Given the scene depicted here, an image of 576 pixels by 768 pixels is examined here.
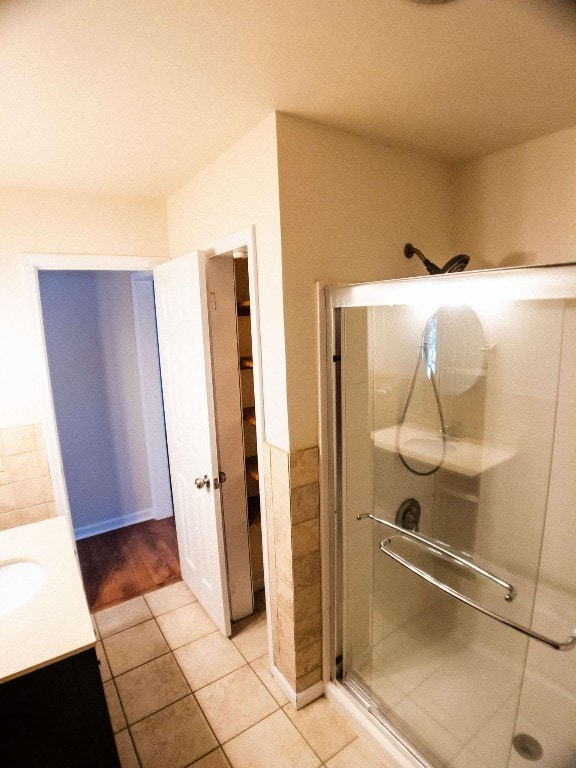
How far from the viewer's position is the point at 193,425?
2.09 meters

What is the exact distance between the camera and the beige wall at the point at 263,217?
1416 mm

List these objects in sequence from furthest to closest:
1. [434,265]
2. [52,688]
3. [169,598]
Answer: [169,598] < [434,265] < [52,688]

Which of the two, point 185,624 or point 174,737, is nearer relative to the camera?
point 174,737

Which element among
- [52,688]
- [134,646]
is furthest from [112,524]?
[52,688]

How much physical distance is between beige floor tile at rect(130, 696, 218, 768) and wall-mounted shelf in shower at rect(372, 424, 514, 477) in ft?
4.51

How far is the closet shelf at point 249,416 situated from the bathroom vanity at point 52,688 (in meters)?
1.09

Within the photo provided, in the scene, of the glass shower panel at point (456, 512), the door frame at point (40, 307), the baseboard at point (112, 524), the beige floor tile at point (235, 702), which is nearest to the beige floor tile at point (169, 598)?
the beige floor tile at point (235, 702)

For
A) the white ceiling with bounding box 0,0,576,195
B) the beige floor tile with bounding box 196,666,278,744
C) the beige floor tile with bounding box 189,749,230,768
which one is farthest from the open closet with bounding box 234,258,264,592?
the beige floor tile with bounding box 189,749,230,768

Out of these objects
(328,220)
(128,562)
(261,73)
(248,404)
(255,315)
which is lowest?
(128,562)

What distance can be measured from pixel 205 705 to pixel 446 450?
1.53 m

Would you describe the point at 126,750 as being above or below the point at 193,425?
below

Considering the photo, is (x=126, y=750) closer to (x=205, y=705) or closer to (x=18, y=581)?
(x=205, y=705)

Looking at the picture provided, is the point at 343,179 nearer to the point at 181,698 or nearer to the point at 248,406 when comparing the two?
the point at 248,406

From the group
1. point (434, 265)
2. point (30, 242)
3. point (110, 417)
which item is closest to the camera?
point (434, 265)
